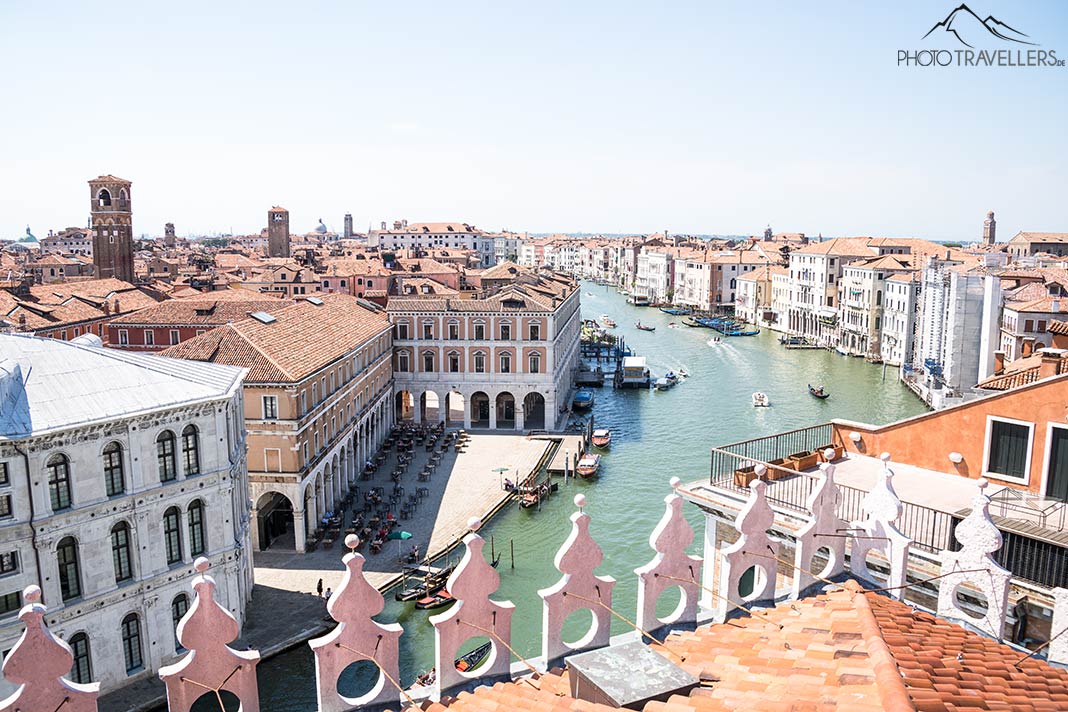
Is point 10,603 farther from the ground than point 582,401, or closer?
farther from the ground

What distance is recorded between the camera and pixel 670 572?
7766 mm

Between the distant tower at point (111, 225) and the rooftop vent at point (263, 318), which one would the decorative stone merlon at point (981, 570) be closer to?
the rooftop vent at point (263, 318)

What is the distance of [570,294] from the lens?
60875 millimetres

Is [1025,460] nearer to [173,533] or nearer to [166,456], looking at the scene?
[166,456]

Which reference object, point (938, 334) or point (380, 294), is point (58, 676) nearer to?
point (938, 334)

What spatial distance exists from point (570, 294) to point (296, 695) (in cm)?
4383

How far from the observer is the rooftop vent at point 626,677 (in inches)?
225

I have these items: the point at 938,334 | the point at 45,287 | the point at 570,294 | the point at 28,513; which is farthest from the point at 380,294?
the point at 28,513

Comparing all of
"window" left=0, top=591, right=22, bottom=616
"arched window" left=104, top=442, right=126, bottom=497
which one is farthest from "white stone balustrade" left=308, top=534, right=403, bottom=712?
"arched window" left=104, top=442, right=126, bottom=497

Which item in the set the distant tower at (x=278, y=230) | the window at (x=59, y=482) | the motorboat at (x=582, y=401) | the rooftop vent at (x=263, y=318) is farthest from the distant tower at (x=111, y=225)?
the window at (x=59, y=482)

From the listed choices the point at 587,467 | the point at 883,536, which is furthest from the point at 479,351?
the point at 883,536

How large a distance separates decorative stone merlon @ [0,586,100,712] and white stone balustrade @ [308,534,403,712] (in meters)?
1.50

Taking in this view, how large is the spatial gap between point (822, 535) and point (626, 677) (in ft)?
11.9

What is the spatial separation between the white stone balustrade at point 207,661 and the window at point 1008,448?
1242 cm
